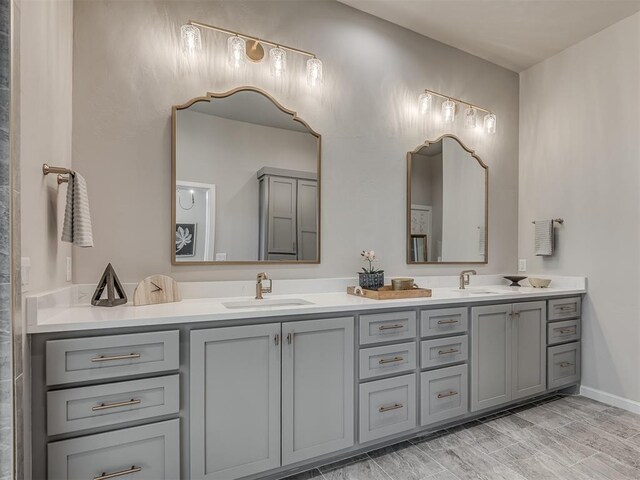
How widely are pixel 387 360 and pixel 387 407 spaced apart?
0.86ft

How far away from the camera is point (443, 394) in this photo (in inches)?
89.9

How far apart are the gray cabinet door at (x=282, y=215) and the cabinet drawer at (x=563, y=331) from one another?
2.07 meters

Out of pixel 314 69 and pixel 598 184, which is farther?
pixel 598 184

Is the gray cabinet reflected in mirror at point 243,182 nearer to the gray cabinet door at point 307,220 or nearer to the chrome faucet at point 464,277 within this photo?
the gray cabinet door at point 307,220

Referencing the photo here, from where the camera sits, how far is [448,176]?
3.13 meters

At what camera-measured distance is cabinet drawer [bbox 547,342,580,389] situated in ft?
9.31

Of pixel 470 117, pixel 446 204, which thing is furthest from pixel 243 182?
pixel 470 117

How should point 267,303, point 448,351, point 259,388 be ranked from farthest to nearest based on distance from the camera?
point 448,351
point 267,303
point 259,388

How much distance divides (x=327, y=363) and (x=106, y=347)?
3.33 feet

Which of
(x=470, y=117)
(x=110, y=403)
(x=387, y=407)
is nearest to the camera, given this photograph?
(x=110, y=403)

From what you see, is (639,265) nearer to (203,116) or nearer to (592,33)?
(592,33)

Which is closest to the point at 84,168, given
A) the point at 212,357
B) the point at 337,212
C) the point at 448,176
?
the point at 212,357

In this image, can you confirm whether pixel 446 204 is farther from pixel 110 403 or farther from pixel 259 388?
pixel 110 403

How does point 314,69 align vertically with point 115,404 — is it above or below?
above
